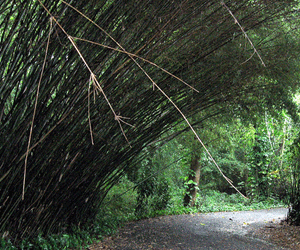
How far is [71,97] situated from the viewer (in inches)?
92.5

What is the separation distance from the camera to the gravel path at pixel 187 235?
12.2 feet

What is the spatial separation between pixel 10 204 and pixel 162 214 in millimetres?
3648

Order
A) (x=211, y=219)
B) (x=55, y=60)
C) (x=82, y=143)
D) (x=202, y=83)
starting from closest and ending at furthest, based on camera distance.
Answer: (x=55, y=60)
(x=82, y=143)
(x=202, y=83)
(x=211, y=219)

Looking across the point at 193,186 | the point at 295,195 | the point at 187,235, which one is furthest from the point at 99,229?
the point at 193,186

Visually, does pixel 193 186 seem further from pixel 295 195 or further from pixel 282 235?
pixel 282 235

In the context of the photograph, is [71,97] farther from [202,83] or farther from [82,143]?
[202,83]

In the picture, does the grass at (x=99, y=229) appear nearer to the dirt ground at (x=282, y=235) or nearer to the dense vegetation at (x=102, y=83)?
the dense vegetation at (x=102, y=83)

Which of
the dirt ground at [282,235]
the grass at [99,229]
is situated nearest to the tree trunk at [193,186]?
the grass at [99,229]

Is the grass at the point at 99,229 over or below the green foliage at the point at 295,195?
below

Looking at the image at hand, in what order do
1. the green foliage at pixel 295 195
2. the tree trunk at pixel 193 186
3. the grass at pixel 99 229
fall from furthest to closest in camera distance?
the tree trunk at pixel 193 186 → the green foliage at pixel 295 195 → the grass at pixel 99 229

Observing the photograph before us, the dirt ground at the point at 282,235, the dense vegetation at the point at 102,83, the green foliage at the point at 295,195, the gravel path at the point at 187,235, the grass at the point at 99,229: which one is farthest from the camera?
the green foliage at the point at 295,195

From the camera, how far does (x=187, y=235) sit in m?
4.28

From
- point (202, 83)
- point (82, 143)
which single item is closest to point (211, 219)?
point (202, 83)

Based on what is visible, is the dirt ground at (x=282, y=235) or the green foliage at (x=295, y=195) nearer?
the dirt ground at (x=282, y=235)
